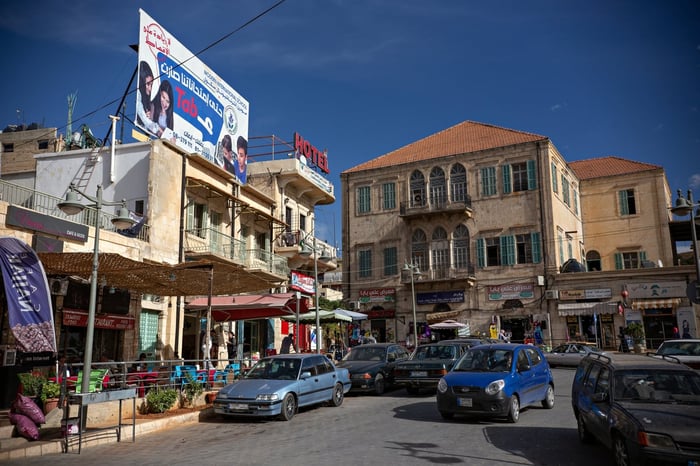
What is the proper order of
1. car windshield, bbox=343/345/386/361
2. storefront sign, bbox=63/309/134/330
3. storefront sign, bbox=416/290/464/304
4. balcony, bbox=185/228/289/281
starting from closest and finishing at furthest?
1. storefront sign, bbox=63/309/134/330
2. car windshield, bbox=343/345/386/361
3. balcony, bbox=185/228/289/281
4. storefront sign, bbox=416/290/464/304

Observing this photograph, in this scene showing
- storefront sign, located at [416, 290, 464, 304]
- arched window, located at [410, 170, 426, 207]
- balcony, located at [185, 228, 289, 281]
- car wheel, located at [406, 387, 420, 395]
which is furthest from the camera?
arched window, located at [410, 170, 426, 207]

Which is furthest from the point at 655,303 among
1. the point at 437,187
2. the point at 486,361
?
the point at 486,361

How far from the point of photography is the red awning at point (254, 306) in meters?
21.8

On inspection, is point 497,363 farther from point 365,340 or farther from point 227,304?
point 365,340

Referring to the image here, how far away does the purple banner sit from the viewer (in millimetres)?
12016

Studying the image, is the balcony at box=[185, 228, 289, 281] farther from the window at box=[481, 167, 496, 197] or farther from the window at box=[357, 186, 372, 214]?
the window at box=[481, 167, 496, 197]

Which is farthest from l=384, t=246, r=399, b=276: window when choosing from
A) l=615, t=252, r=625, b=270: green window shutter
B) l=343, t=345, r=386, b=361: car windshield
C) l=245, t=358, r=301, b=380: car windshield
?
l=245, t=358, r=301, b=380: car windshield

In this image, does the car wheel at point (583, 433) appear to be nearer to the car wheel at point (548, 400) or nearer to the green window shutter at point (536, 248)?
the car wheel at point (548, 400)

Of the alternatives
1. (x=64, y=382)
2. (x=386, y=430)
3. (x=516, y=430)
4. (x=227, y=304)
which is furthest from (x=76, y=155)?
(x=516, y=430)

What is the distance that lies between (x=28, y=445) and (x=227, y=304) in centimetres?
1251

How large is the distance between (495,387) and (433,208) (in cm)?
3269

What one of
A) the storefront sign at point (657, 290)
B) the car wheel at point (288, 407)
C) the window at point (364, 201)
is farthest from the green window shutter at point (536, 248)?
the car wheel at point (288, 407)

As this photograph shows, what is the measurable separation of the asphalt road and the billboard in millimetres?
14770

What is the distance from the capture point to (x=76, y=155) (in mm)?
25344
